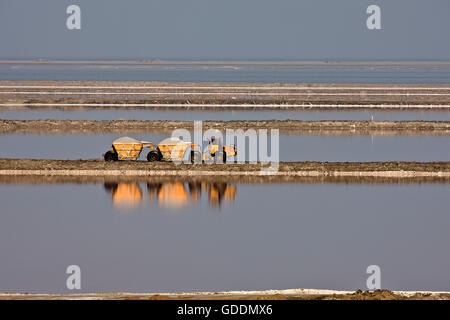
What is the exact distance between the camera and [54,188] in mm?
30938

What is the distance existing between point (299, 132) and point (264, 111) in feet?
38.5

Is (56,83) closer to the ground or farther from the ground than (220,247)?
farther from the ground

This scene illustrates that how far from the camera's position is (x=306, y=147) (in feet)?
132

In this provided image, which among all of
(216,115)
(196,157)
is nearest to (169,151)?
(196,157)

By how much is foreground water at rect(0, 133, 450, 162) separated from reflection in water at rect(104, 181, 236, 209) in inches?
208

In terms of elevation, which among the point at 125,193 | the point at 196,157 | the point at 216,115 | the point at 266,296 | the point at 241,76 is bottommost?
the point at 266,296

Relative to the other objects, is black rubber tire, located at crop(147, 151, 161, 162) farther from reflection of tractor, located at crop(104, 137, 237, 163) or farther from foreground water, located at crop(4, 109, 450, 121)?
foreground water, located at crop(4, 109, 450, 121)

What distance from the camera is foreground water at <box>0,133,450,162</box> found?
36.9 m

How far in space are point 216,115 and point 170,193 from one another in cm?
2490

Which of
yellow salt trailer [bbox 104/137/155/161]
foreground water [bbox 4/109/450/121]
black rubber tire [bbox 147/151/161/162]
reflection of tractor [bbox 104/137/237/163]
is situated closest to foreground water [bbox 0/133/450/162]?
yellow salt trailer [bbox 104/137/155/161]

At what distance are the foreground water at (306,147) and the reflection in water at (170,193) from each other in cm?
529

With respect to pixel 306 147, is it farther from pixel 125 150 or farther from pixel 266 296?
pixel 266 296
